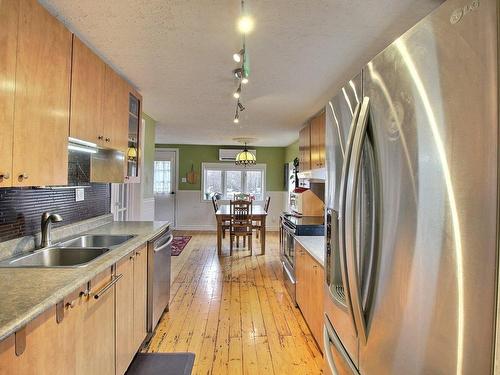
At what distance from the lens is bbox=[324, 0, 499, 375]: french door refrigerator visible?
1.78ft

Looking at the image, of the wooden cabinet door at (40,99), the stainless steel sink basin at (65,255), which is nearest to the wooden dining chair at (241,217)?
the stainless steel sink basin at (65,255)

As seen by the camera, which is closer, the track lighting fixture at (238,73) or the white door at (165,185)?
the track lighting fixture at (238,73)

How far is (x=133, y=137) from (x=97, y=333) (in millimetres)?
1980

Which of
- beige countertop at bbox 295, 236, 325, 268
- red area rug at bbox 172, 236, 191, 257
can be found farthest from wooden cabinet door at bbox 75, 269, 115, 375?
red area rug at bbox 172, 236, 191, 257

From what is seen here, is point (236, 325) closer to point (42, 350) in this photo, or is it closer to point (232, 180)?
point (42, 350)

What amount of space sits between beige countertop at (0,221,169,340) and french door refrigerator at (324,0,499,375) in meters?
1.07

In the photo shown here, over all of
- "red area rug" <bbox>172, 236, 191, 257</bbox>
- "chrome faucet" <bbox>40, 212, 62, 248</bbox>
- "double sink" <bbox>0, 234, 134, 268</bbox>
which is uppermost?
"chrome faucet" <bbox>40, 212, 62, 248</bbox>

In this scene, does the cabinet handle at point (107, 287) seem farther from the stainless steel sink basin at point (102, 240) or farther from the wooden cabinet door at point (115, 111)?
the wooden cabinet door at point (115, 111)

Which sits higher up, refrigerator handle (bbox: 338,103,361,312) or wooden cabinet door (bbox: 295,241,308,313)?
refrigerator handle (bbox: 338,103,361,312)

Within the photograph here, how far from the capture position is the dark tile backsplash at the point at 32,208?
1.68 m

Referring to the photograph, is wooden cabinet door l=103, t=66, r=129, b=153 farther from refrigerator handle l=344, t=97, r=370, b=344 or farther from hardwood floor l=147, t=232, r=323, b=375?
refrigerator handle l=344, t=97, r=370, b=344

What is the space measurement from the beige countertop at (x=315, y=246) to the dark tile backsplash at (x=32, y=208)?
1904 mm

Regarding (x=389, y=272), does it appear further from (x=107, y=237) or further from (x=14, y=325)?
(x=107, y=237)

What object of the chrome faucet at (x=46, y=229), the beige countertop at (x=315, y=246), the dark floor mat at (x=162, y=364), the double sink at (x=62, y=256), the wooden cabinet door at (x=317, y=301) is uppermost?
the chrome faucet at (x=46, y=229)
